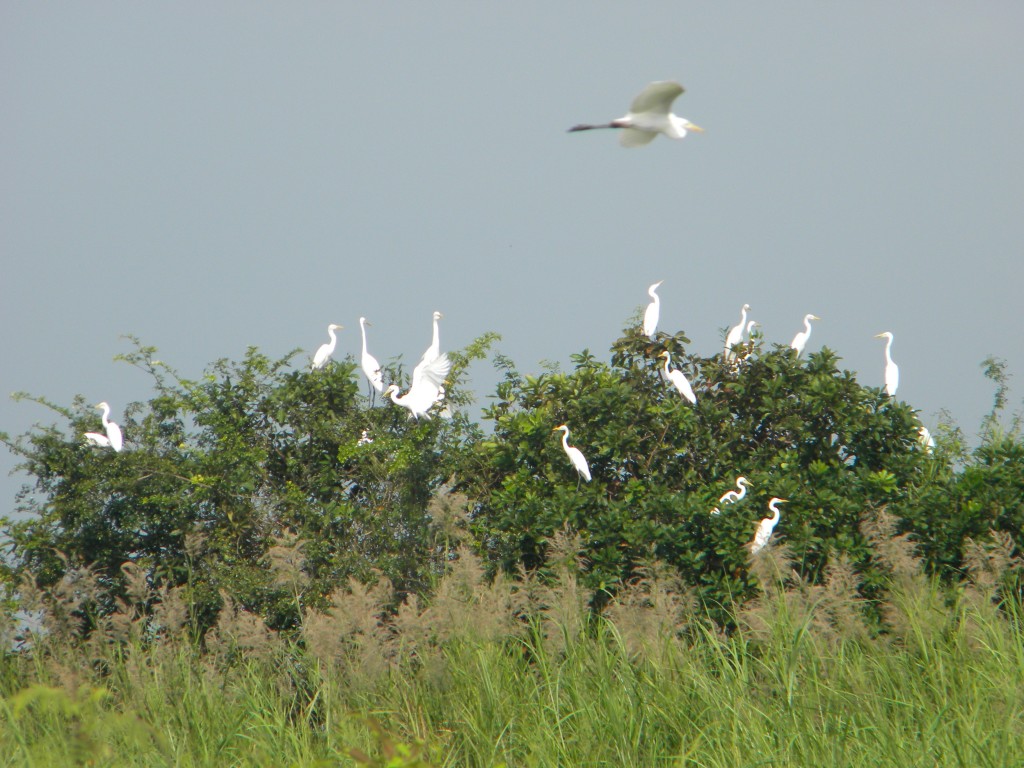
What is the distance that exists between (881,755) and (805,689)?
417 mm

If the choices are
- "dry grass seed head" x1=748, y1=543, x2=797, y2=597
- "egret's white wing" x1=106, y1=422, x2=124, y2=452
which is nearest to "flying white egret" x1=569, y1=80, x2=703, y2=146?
"dry grass seed head" x1=748, y1=543, x2=797, y2=597

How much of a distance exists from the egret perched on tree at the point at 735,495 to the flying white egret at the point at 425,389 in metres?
2.00

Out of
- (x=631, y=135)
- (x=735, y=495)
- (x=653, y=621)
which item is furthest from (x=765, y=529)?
(x=631, y=135)

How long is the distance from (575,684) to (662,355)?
10.3ft

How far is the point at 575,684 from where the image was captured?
3.80 metres

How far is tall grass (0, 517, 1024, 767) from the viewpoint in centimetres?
331

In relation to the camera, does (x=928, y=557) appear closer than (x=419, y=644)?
No

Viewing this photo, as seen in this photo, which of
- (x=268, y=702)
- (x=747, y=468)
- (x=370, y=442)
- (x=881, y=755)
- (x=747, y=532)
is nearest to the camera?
(x=881, y=755)

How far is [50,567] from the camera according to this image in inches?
267

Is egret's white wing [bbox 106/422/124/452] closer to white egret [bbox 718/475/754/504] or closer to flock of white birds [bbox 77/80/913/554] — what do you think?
flock of white birds [bbox 77/80/913/554]

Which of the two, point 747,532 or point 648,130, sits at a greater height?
point 648,130

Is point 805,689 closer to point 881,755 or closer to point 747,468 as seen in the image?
point 881,755

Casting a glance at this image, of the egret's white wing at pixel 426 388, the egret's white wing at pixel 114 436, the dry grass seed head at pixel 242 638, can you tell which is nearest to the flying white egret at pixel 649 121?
the dry grass seed head at pixel 242 638

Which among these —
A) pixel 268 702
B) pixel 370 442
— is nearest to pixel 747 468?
pixel 370 442
